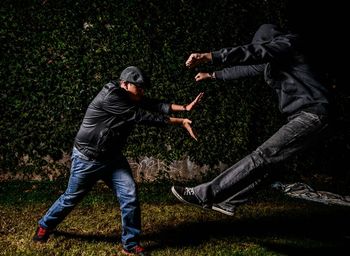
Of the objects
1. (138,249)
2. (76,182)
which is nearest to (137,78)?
(76,182)

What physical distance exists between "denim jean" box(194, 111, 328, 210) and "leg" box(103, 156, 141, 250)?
108cm

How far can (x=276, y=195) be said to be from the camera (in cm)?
824

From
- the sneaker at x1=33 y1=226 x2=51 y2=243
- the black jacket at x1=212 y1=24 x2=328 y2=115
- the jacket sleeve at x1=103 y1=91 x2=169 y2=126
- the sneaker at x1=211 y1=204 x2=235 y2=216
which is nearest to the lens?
the black jacket at x1=212 y1=24 x2=328 y2=115

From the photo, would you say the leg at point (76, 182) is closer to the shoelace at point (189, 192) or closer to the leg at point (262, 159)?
the shoelace at point (189, 192)

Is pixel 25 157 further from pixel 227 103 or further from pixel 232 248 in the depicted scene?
pixel 232 248

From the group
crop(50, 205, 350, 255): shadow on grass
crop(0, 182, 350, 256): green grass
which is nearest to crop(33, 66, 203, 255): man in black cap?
crop(0, 182, 350, 256): green grass

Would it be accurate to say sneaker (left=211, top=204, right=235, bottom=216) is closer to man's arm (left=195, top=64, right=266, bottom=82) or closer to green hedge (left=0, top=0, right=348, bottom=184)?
Answer: man's arm (left=195, top=64, right=266, bottom=82)

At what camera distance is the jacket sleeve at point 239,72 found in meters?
4.47

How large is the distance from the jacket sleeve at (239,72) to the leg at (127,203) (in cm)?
180

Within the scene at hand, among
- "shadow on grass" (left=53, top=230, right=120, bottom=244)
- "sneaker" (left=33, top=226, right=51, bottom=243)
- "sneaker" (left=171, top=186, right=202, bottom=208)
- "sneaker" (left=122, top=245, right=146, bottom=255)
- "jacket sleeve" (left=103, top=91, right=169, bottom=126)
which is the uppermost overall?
"jacket sleeve" (left=103, top=91, right=169, bottom=126)

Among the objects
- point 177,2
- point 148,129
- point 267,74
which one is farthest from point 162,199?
point 177,2

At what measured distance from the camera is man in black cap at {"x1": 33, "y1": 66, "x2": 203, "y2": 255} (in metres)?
4.39

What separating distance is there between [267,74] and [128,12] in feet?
17.9

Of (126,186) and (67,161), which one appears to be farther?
(67,161)
